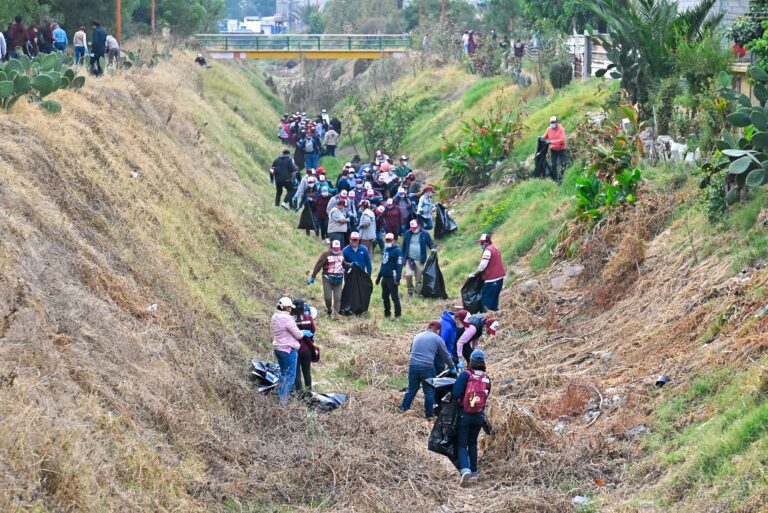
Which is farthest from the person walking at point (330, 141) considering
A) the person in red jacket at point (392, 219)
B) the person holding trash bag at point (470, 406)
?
the person holding trash bag at point (470, 406)

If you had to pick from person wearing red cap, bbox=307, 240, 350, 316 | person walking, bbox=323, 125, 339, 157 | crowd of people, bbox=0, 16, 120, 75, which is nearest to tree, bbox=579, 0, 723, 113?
person wearing red cap, bbox=307, 240, 350, 316

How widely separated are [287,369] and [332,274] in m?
5.62

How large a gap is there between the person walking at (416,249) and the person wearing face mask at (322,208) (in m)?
5.00

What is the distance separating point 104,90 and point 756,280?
51.5 ft

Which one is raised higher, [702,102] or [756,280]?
[702,102]

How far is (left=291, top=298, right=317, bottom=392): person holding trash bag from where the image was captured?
14438mm

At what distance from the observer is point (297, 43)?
67500 millimetres

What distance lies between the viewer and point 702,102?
20.4 m

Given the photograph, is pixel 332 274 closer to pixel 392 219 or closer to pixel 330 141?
pixel 392 219

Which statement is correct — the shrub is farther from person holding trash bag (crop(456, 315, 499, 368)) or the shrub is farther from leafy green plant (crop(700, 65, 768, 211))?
person holding trash bag (crop(456, 315, 499, 368))

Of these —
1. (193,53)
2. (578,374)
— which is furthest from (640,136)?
(193,53)

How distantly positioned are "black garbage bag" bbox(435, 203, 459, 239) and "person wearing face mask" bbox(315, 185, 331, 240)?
8.16 feet

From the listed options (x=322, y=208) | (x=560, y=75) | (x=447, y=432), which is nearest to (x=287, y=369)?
(x=447, y=432)

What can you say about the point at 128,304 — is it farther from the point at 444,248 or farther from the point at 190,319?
the point at 444,248
